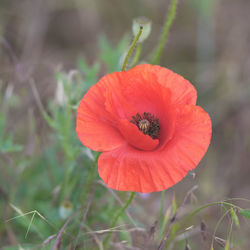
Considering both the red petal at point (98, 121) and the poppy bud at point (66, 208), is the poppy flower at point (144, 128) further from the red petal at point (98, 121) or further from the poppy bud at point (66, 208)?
the poppy bud at point (66, 208)

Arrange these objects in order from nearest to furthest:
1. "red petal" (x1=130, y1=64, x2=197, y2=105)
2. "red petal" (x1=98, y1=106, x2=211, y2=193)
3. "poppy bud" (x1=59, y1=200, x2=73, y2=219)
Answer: "red petal" (x1=98, y1=106, x2=211, y2=193) < "red petal" (x1=130, y1=64, x2=197, y2=105) < "poppy bud" (x1=59, y1=200, x2=73, y2=219)

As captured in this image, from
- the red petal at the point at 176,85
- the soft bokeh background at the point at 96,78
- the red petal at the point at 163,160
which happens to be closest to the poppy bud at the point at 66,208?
the soft bokeh background at the point at 96,78

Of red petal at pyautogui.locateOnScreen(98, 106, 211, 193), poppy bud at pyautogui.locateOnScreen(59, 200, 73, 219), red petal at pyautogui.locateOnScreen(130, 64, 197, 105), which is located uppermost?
red petal at pyautogui.locateOnScreen(130, 64, 197, 105)

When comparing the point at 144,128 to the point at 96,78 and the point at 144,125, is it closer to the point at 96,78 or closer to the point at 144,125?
the point at 144,125

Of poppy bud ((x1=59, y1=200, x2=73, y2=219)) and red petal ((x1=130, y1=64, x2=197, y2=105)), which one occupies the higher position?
red petal ((x1=130, y1=64, x2=197, y2=105))

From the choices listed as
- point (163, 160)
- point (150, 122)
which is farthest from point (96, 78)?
point (163, 160)

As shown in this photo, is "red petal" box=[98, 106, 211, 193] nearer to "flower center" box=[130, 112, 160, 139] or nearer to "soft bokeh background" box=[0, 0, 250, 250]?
"flower center" box=[130, 112, 160, 139]

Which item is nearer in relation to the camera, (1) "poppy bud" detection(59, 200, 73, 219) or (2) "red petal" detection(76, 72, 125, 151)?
(2) "red petal" detection(76, 72, 125, 151)

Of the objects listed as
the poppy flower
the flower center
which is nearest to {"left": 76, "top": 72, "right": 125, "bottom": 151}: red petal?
the poppy flower
